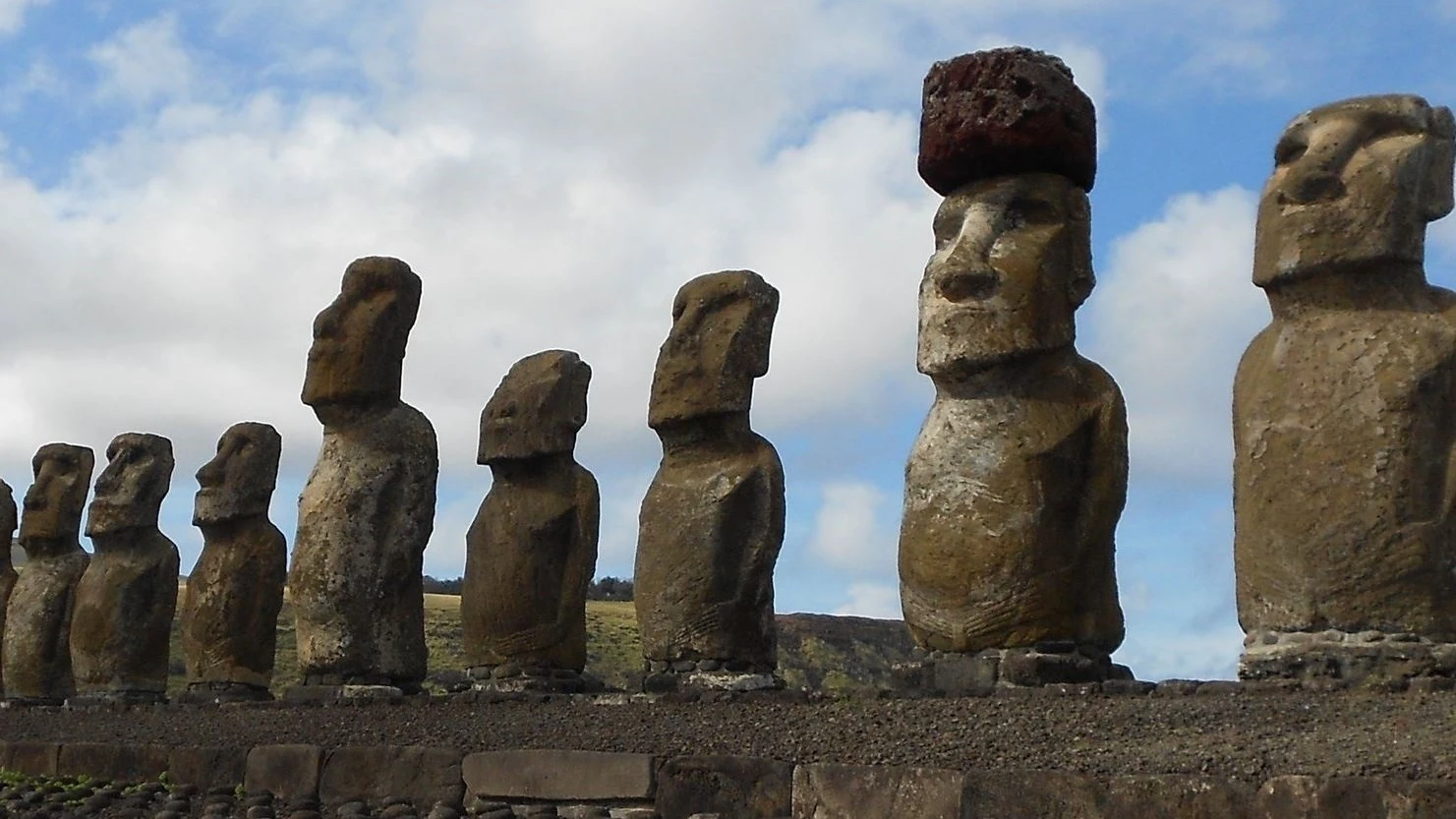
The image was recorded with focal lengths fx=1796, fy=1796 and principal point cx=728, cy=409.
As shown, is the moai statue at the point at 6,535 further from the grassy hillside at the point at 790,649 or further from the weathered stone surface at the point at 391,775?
the weathered stone surface at the point at 391,775

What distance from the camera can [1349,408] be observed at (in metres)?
7.30

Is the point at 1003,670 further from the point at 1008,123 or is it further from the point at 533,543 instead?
the point at 533,543

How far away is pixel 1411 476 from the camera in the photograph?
7.14m

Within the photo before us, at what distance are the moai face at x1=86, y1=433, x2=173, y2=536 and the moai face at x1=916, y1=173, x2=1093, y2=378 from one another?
29.2 feet

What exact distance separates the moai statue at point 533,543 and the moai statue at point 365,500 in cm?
77

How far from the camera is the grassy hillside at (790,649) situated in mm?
25266

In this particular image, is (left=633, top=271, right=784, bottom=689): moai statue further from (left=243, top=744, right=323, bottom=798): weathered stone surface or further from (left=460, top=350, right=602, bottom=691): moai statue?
(left=243, top=744, right=323, bottom=798): weathered stone surface

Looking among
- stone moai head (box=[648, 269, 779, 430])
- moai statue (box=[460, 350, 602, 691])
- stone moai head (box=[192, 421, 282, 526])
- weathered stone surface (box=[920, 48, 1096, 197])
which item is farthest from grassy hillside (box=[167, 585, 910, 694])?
weathered stone surface (box=[920, 48, 1096, 197])

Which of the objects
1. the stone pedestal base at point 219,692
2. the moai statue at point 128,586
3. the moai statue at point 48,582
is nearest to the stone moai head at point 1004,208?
the stone pedestal base at point 219,692

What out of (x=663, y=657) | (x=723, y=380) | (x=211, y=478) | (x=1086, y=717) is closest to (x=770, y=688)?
(x=663, y=657)

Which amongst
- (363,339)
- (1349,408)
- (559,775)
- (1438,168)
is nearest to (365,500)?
(363,339)

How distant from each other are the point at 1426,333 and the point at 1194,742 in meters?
2.32

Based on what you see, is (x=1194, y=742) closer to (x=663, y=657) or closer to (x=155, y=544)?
(x=663, y=657)

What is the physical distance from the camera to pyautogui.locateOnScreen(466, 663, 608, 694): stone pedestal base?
10828 millimetres
